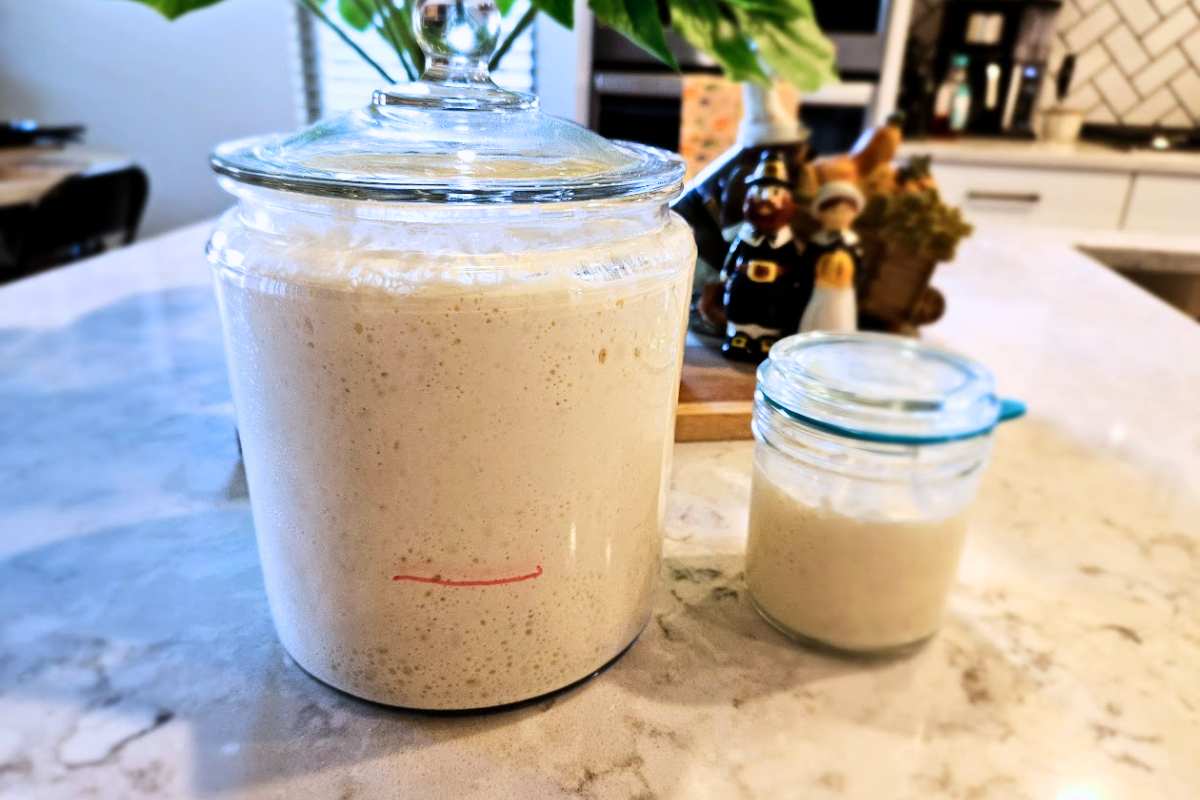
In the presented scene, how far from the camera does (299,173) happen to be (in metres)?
0.32

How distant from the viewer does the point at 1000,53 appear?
7.43 ft

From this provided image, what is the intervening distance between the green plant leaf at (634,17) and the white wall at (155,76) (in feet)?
7.68

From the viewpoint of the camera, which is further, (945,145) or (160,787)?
(945,145)

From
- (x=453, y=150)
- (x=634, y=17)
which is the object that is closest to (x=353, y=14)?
(x=634, y=17)

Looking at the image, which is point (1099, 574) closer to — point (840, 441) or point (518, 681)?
point (840, 441)

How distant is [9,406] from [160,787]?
1.60 ft

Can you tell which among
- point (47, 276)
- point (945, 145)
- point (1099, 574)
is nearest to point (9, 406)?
point (47, 276)

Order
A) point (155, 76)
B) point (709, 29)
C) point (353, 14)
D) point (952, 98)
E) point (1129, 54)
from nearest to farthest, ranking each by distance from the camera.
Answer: point (709, 29) → point (353, 14) → point (952, 98) → point (1129, 54) → point (155, 76)

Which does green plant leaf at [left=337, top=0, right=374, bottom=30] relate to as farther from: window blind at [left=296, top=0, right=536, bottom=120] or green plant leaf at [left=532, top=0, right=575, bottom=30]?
window blind at [left=296, top=0, right=536, bottom=120]

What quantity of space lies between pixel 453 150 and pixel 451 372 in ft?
0.30

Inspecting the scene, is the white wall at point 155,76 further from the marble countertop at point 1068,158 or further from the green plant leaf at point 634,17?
the green plant leaf at point 634,17

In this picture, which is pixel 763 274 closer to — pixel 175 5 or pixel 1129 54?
pixel 175 5

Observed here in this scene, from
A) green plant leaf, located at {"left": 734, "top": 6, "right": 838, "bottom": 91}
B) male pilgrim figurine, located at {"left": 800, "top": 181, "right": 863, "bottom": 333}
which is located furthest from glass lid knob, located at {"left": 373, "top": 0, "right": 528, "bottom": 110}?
male pilgrim figurine, located at {"left": 800, "top": 181, "right": 863, "bottom": 333}

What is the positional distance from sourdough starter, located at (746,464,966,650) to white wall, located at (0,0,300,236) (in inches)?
100
